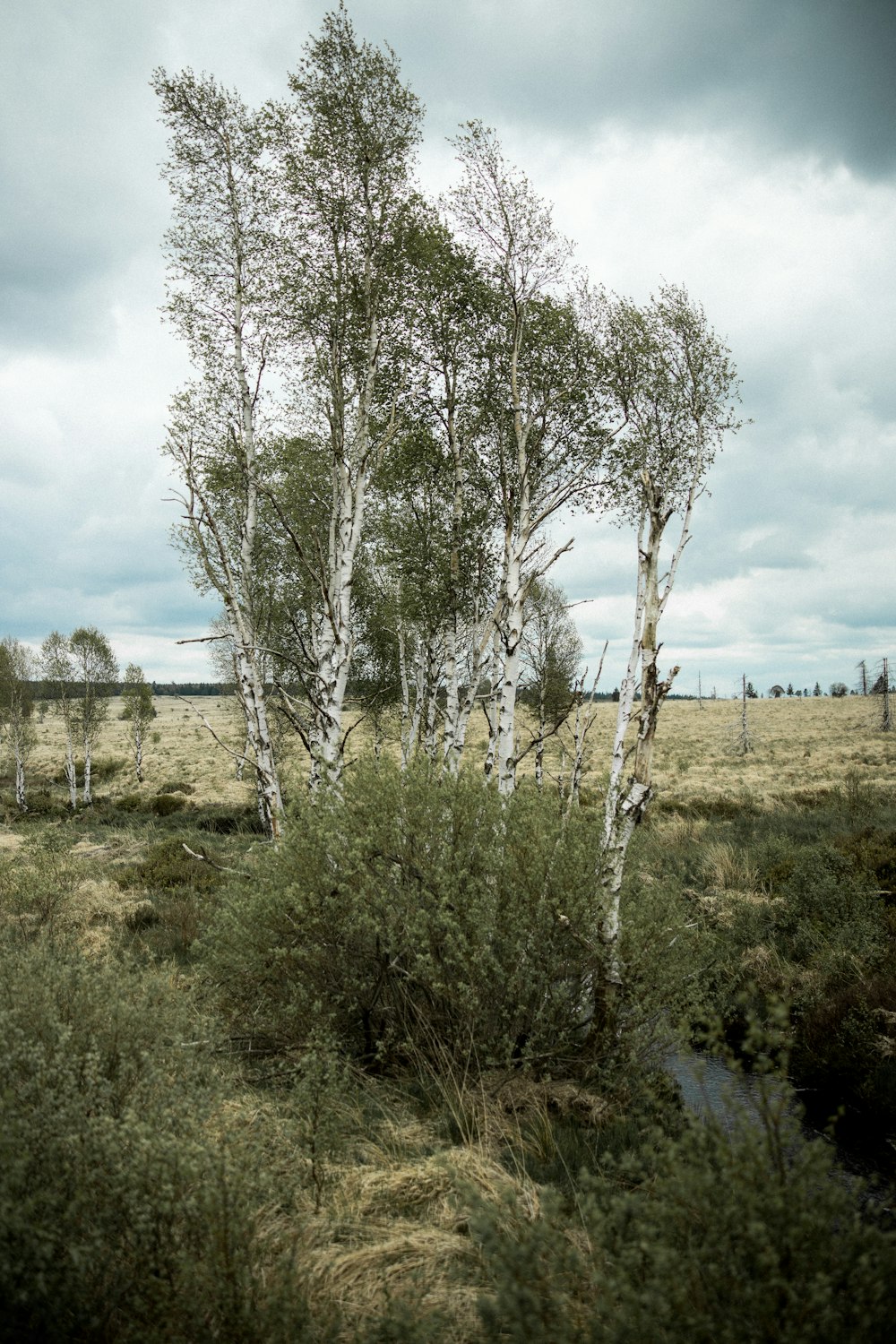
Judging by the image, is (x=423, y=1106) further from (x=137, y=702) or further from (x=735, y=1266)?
(x=137, y=702)

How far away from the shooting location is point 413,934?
5164 millimetres

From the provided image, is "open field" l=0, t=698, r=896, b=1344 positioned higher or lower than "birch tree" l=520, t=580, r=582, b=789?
lower

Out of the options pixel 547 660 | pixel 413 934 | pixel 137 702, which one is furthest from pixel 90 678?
pixel 413 934

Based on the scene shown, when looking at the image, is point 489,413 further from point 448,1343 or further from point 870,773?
point 870,773

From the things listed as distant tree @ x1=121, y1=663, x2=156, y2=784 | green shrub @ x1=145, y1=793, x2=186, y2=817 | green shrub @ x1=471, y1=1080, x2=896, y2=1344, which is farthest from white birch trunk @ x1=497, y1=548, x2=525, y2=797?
distant tree @ x1=121, y1=663, x2=156, y2=784

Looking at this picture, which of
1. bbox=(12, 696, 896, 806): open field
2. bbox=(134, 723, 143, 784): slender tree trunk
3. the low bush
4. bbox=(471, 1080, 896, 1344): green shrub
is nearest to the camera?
bbox=(471, 1080, 896, 1344): green shrub

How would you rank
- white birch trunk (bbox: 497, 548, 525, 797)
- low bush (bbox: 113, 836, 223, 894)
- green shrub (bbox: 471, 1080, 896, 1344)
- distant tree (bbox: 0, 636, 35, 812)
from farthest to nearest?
distant tree (bbox: 0, 636, 35, 812)
low bush (bbox: 113, 836, 223, 894)
white birch trunk (bbox: 497, 548, 525, 797)
green shrub (bbox: 471, 1080, 896, 1344)

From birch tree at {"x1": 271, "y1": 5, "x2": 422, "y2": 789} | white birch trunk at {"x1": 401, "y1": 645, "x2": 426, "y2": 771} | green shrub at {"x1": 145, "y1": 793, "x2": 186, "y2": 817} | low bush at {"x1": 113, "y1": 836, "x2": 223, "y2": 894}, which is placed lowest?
green shrub at {"x1": 145, "y1": 793, "x2": 186, "y2": 817}

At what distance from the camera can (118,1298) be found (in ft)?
8.49

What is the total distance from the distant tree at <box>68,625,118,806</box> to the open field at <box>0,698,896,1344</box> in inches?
1054

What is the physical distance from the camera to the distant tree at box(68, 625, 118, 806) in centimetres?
3622

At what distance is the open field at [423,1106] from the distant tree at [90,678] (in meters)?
26.8

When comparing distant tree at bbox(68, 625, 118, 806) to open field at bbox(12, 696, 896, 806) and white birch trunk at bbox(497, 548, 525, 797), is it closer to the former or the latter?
open field at bbox(12, 696, 896, 806)

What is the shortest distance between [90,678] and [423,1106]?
120 feet
